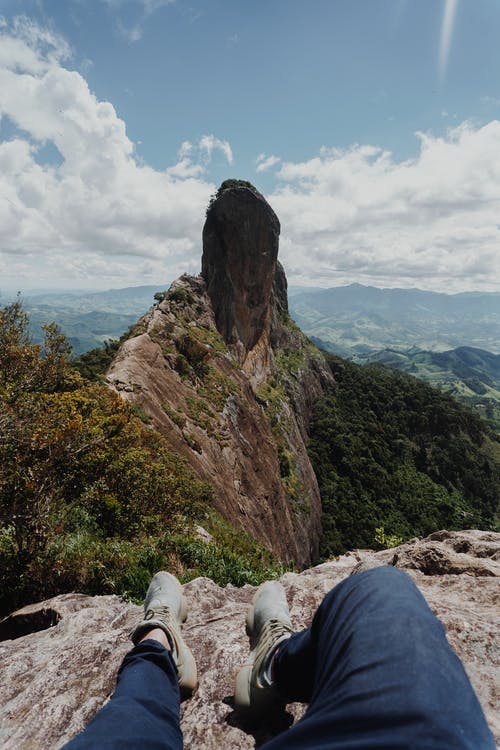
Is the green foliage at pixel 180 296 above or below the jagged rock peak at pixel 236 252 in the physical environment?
below

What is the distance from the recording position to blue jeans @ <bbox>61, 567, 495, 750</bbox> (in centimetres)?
149

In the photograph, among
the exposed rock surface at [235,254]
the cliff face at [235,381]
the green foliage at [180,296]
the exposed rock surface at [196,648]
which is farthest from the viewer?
the exposed rock surface at [235,254]

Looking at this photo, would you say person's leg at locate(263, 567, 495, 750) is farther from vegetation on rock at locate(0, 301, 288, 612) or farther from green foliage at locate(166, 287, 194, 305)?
green foliage at locate(166, 287, 194, 305)

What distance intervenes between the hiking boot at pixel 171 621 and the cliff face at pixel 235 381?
14.6 meters

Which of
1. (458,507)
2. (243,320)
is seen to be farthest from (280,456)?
(458,507)

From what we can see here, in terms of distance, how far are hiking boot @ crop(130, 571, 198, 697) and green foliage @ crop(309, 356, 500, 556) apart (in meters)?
53.6

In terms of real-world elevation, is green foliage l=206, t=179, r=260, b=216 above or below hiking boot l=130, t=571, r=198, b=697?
above

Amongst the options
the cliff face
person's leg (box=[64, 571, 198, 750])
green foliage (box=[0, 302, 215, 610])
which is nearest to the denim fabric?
person's leg (box=[64, 571, 198, 750])

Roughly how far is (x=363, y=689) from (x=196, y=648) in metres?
2.84

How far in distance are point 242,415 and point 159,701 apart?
30285mm

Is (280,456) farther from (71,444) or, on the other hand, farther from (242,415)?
(71,444)

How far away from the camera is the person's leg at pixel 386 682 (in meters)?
1.46

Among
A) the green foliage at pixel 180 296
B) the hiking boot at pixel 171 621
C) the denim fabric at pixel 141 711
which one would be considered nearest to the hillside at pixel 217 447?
the green foliage at pixel 180 296

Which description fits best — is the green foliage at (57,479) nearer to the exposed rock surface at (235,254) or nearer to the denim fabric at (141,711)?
the denim fabric at (141,711)
